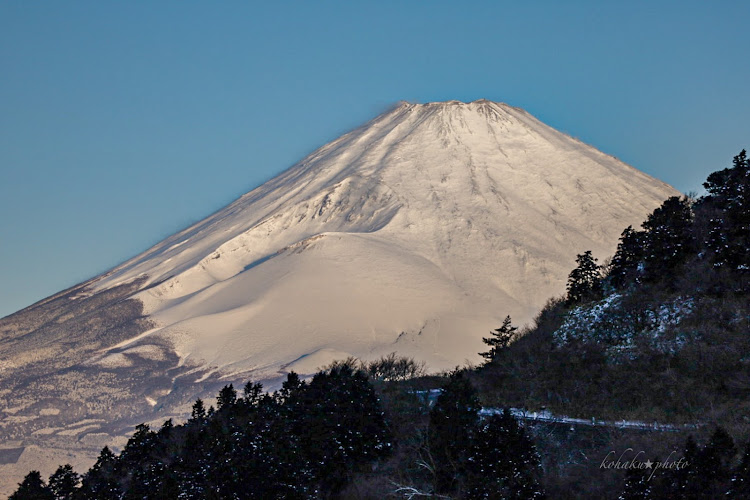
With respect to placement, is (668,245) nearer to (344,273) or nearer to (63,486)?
(63,486)

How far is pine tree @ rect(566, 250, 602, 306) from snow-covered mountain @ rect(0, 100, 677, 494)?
5005 centimetres

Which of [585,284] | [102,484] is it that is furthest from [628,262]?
[102,484]

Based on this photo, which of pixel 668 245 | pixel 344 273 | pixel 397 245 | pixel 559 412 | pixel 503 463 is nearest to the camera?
pixel 503 463

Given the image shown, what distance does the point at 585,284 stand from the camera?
4712cm

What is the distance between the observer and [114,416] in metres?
103

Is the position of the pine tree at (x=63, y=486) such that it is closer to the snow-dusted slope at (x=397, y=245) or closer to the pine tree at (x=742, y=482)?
the pine tree at (x=742, y=482)

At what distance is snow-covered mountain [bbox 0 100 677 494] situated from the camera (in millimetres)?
108562

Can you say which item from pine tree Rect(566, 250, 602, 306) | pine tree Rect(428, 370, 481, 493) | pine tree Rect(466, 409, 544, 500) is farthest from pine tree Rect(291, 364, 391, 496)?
pine tree Rect(566, 250, 602, 306)

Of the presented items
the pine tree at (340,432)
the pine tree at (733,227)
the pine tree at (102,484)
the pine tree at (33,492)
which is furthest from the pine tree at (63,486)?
the pine tree at (733,227)

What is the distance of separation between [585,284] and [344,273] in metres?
78.6

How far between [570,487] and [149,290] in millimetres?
116360

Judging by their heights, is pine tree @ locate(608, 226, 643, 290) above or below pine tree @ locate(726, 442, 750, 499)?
above

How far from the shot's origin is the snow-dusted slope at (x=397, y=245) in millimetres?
112750

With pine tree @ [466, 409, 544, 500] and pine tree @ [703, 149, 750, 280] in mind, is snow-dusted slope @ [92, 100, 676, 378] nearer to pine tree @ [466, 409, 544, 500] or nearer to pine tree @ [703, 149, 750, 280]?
pine tree @ [703, 149, 750, 280]
